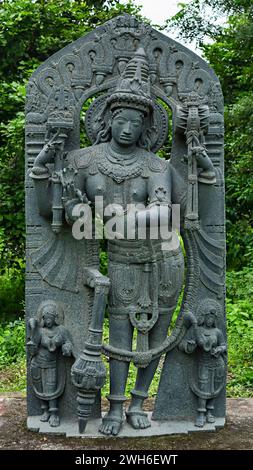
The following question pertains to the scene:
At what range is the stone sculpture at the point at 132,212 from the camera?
470 centimetres

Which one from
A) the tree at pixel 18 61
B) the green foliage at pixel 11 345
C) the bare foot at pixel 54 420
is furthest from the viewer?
the tree at pixel 18 61

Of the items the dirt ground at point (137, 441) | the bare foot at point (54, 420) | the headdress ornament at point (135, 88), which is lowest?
the dirt ground at point (137, 441)

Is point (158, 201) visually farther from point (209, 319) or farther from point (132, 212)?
point (209, 319)

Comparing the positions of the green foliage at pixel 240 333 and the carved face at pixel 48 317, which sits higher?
the carved face at pixel 48 317

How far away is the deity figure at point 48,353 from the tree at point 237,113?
15.8 ft

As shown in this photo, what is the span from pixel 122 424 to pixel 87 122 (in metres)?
2.49

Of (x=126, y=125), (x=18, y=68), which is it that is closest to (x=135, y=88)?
(x=126, y=125)

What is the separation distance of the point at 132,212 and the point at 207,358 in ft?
4.53

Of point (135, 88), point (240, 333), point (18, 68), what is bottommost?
point (240, 333)

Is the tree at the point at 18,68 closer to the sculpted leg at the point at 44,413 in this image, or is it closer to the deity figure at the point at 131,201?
the deity figure at the point at 131,201

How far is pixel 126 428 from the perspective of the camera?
486 cm

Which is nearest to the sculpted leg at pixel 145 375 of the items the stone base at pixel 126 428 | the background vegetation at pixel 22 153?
the stone base at pixel 126 428

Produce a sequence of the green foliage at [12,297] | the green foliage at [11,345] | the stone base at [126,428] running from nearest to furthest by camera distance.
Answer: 1. the stone base at [126,428]
2. the green foliage at [11,345]
3. the green foliage at [12,297]

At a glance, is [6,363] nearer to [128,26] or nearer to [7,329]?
[7,329]
